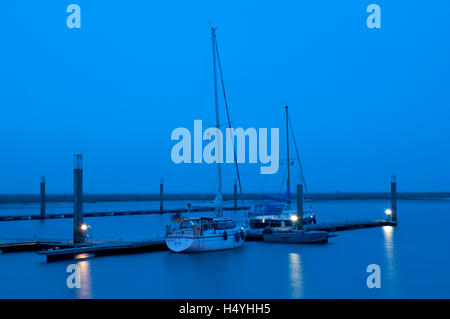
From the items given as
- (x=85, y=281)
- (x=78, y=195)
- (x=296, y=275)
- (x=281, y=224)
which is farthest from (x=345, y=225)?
(x=85, y=281)

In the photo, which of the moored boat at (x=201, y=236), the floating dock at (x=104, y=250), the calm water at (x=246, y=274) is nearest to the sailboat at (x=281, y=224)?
the calm water at (x=246, y=274)

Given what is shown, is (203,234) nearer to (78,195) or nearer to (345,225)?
(78,195)

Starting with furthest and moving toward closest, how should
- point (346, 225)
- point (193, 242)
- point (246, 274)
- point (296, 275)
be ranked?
point (346, 225)
point (193, 242)
point (246, 274)
point (296, 275)

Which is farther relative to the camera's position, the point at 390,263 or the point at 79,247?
the point at 79,247

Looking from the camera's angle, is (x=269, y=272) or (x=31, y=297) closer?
(x=31, y=297)

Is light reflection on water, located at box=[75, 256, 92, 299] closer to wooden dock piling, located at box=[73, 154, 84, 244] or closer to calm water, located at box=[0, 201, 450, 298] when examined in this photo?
calm water, located at box=[0, 201, 450, 298]

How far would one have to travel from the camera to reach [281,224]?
47.8m

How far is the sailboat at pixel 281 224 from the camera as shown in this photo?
41000 mm

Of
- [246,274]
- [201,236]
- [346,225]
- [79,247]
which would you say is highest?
[201,236]

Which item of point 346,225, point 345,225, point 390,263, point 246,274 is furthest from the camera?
point 346,225
